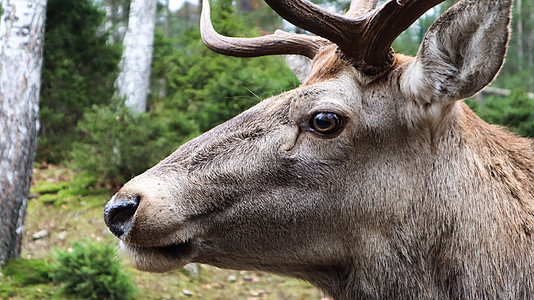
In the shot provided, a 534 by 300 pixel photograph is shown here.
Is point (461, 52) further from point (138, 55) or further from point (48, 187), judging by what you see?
point (138, 55)

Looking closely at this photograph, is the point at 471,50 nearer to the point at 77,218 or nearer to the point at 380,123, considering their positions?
the point at 380,123

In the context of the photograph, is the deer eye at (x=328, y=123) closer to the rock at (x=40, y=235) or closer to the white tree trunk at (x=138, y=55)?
the rock at (x=40, y=235)

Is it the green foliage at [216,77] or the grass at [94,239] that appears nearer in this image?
the grass at [94,239]

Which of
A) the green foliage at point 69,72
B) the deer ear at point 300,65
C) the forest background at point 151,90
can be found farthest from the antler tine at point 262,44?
the green foliage at point 69,72

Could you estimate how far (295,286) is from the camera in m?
7.55

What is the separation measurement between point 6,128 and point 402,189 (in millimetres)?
5360

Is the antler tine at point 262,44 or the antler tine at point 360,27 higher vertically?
the antler tine at point 360,27

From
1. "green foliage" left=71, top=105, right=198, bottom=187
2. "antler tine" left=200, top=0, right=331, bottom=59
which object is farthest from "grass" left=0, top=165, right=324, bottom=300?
"antler tine" left=200, top=0, right=331, bottom=59

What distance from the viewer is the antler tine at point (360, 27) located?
8.61 feet

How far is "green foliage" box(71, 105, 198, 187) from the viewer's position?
879 centimetres

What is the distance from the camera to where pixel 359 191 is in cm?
271

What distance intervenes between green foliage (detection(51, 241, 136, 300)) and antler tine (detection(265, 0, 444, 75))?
4018 millimetres

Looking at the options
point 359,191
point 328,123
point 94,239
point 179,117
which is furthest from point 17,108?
point 359,191

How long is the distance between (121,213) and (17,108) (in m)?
4.66
